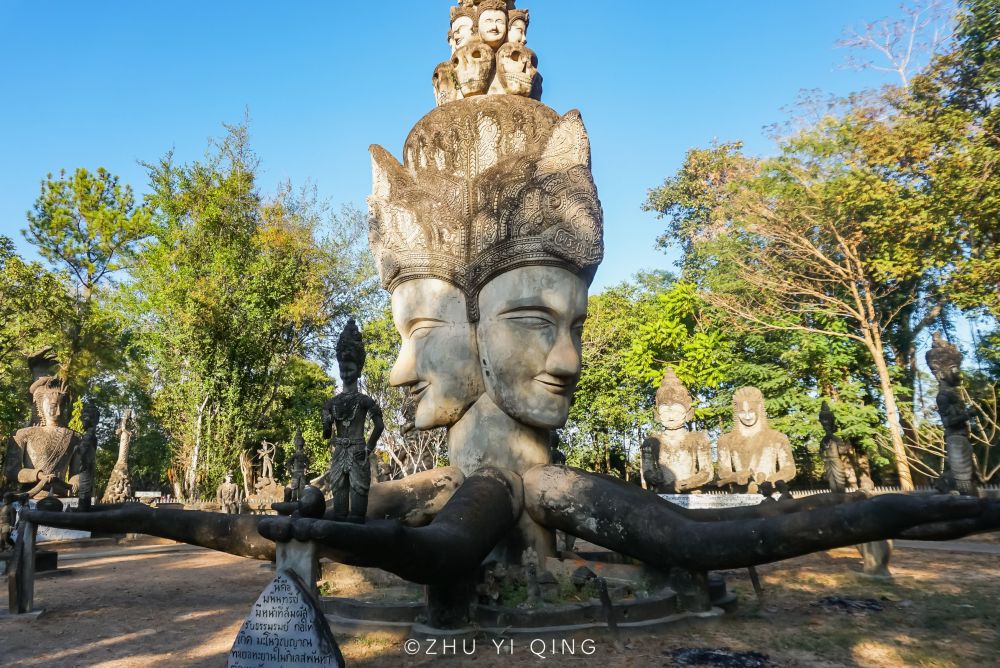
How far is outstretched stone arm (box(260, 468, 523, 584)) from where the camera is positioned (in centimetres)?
369

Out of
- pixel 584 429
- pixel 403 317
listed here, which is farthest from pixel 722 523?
pixel 584 429

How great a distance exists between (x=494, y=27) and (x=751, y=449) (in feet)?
33.8

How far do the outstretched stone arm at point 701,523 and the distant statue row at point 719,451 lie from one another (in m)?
7.61

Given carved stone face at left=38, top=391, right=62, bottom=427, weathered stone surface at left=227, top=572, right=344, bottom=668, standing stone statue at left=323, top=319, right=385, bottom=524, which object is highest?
carved stone face at left=38, top=391, right=62, bottom=427

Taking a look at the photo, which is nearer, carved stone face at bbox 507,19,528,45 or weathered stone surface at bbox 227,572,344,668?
weathered stone surface at bbox 227,572,344,668

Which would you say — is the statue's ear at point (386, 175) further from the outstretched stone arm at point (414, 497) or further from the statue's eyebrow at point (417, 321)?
the outstretched stone arm at point (414, 497)

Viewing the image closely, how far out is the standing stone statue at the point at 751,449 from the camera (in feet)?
45.3

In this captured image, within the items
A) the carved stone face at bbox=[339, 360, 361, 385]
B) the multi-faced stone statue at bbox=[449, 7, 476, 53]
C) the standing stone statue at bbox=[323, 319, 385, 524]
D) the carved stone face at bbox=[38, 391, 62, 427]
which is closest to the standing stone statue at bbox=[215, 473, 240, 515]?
the carved stone face at bbox=[38, 391, 62, 427]

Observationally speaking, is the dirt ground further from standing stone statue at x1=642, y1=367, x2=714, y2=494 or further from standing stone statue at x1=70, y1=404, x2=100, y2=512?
standing stone statue at x1=642, y1=367, x2=714, y2=494

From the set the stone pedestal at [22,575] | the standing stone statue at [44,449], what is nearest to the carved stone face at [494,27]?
the stone pedestal at [22,575]

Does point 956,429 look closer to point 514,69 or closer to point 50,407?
point 514,69

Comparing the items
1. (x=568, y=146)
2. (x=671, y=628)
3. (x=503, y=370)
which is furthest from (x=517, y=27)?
(x=671, y=628)

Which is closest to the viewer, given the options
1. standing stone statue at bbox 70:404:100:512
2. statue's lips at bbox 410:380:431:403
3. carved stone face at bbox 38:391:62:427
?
statue's lips at bbox 410:380:431:403

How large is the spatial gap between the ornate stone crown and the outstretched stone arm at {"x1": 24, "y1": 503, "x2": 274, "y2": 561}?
2988mm
